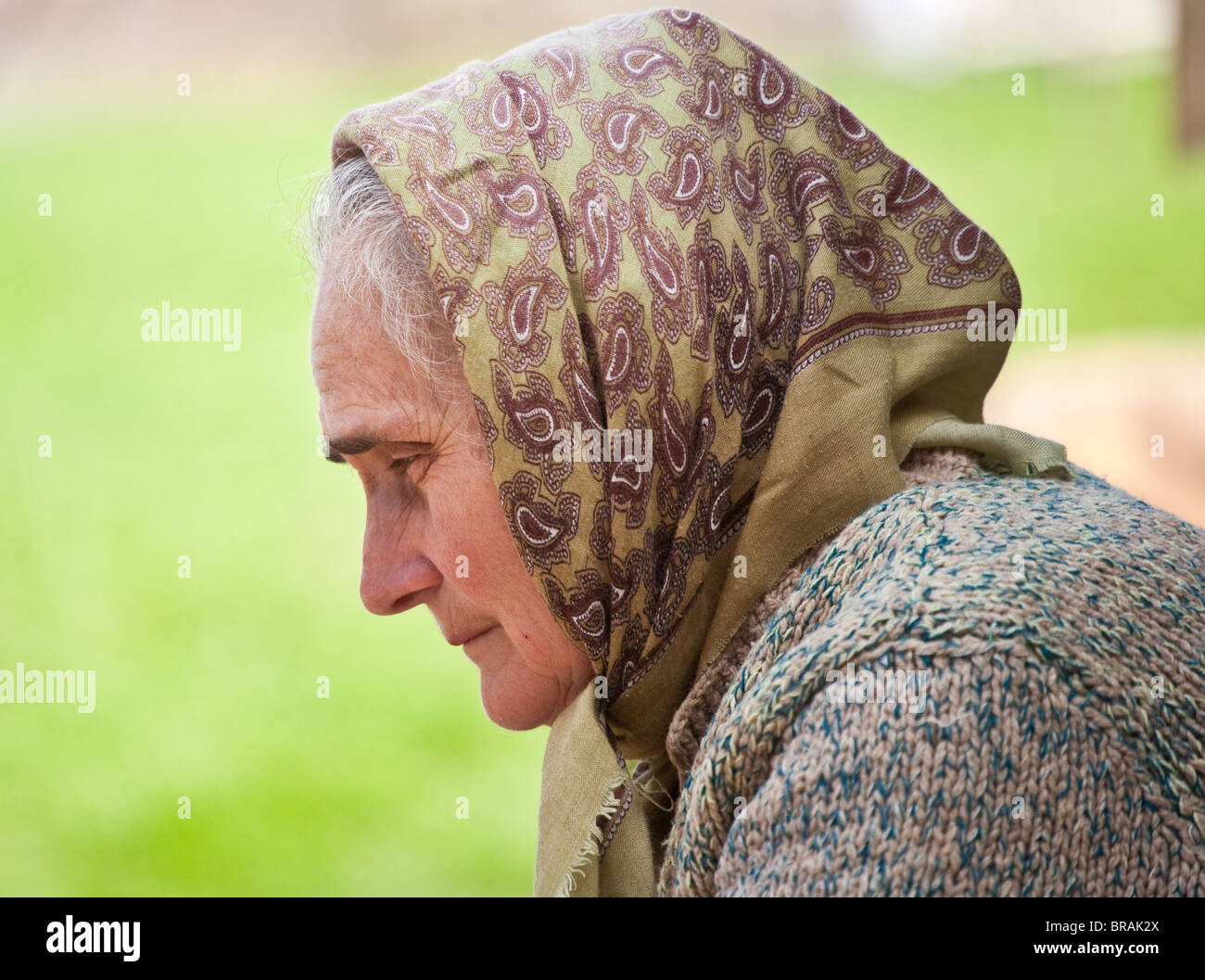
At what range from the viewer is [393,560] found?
1.49 meters

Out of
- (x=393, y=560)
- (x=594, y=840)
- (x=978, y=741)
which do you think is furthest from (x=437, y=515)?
(x=978, y=741)

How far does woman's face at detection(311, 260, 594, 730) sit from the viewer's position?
140 centimetres

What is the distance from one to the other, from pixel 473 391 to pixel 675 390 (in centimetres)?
23

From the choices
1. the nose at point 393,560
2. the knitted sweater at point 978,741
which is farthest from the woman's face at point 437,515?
the knitted sweater at point 978,741

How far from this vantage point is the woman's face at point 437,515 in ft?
4.58

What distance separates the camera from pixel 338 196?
147 centimetres

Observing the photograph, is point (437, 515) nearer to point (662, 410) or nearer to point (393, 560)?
point (393, 560)

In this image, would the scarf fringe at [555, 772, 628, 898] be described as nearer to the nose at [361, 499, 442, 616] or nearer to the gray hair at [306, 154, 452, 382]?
the nose at [361, 499, 442, 616]

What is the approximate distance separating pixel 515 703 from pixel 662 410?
1.48 ft

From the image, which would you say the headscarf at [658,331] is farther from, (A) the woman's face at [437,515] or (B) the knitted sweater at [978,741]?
(B) the knitted sweater at [978,741]

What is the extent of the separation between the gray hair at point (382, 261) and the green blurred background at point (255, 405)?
3.79 metres

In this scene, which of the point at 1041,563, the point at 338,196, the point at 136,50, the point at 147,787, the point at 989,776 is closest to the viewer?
the point at 989,776
